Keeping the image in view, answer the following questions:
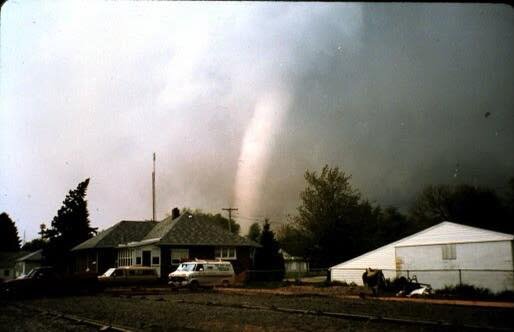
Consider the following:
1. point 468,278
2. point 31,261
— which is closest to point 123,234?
point 468,278

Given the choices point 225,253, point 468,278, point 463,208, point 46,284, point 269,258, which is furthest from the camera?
point 463,208

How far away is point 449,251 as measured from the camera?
30953mm

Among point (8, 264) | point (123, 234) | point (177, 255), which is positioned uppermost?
point (123, 234)

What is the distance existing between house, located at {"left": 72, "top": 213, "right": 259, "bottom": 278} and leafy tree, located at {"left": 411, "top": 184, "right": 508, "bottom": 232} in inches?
1011

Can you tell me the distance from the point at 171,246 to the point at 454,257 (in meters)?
23.5

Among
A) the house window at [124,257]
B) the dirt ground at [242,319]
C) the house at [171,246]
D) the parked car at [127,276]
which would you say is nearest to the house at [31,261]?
the house at [171,246]

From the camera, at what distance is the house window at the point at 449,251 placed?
1206 inches

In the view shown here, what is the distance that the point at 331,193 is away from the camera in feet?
197

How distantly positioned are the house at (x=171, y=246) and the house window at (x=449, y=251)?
16.9 meters

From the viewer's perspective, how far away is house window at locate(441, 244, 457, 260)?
1206 inches

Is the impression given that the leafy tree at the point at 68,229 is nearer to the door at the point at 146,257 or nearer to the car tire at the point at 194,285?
the door at the point at 146,257

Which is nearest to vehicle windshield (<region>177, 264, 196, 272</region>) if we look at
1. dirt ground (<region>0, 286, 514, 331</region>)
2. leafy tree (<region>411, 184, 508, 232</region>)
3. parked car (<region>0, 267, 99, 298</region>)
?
parked car (<region>0, 267, 99, 298</region>)

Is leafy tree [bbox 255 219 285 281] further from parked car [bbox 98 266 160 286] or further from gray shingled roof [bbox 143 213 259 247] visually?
parked car [bbox 98 266 160 286]

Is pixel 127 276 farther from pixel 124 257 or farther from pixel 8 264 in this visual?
pixel 8 264
